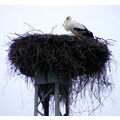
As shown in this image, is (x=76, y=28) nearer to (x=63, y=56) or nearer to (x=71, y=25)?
(x=71, y=25)

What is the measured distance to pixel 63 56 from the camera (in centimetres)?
542

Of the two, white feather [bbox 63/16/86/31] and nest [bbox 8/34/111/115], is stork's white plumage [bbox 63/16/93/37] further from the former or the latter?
nest [bbox 8/34/111/115]

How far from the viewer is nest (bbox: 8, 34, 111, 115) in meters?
5.43

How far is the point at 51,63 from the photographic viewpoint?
5.40 m

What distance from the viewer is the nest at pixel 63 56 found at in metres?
5.43

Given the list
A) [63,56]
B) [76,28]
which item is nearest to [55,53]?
[63,56]

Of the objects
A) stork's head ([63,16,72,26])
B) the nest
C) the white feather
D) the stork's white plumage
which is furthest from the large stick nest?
stork's head ([63,16,72,26])

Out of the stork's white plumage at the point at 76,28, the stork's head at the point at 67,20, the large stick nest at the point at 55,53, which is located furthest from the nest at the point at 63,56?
the stork's head at the point at 67,20

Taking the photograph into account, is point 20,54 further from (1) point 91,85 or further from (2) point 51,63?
(1) point 91,85

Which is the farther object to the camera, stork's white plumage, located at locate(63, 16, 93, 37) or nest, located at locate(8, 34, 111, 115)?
stork's white plumage, located at locate(63, 16, 93, 37)

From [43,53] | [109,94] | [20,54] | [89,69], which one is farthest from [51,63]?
[109,94]

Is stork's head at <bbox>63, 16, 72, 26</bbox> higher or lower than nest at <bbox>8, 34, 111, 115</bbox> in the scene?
higher

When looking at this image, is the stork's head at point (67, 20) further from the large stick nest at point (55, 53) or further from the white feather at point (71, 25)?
the large stick nest at point (55, 53)

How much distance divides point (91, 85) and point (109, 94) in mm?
371
